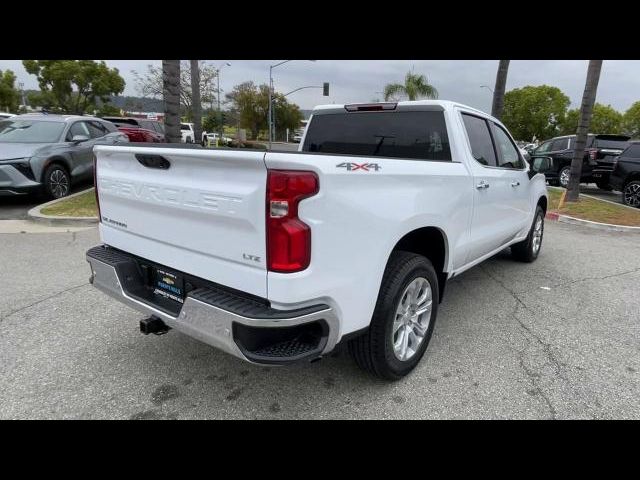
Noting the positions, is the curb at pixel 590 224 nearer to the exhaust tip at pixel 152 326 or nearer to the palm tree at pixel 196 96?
the exhaust tip at pixel 152 326

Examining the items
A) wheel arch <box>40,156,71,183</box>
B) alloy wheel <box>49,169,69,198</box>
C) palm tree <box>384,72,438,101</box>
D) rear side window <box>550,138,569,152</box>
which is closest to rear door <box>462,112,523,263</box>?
wheel arch <box>40,156,71,183</box>

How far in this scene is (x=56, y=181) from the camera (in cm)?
880

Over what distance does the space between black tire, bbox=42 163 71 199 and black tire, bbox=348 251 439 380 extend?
323 inches

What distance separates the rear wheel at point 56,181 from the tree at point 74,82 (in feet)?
112

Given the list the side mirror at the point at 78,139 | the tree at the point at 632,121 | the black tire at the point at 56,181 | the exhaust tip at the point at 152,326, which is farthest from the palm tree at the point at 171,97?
the tree at the point at 632,121

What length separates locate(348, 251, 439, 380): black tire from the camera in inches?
104

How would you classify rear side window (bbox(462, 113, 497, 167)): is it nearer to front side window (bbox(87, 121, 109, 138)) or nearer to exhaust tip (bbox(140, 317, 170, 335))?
exhaust tip (bbox(140, 317, 170, 335))

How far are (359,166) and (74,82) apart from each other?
4543 centimetres

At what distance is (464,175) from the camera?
3.39 metres

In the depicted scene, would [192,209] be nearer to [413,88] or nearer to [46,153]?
[46,153]

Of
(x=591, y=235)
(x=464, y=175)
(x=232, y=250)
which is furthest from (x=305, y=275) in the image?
(x=591, y=235)

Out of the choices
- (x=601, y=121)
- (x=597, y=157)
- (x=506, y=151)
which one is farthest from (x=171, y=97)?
(x=601, y=121)
